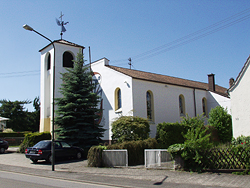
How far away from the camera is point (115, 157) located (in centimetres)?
1382

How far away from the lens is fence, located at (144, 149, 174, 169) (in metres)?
12.1

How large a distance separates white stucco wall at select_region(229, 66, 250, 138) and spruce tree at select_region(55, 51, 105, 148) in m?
10.2

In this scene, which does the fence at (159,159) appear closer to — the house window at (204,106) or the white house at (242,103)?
the white house at (242,103)

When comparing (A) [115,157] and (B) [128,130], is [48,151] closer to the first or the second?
(A) [115,157]

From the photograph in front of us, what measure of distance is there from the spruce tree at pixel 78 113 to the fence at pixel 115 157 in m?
5.22

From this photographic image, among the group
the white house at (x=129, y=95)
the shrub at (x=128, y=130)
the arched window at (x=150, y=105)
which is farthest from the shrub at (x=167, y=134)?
the arched window at (x=150, y=105)

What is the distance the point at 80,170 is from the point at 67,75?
32.4ft

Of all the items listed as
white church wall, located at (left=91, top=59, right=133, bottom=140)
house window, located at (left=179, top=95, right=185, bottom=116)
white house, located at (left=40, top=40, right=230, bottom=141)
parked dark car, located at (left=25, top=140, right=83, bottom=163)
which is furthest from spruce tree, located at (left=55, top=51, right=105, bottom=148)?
house window, located at (left=179, top=95, right=185, bottom=116)

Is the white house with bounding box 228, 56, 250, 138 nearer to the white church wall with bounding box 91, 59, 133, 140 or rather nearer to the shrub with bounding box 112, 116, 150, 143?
the shrub with bounding box 112, 116, 150, 143

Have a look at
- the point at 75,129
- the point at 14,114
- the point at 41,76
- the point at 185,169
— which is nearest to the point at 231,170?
the point at 185,169

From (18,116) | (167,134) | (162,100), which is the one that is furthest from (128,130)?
(18,116)

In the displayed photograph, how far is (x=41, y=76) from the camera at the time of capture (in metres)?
28.9

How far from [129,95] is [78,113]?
234 inches

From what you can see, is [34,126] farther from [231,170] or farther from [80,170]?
[231,170]
